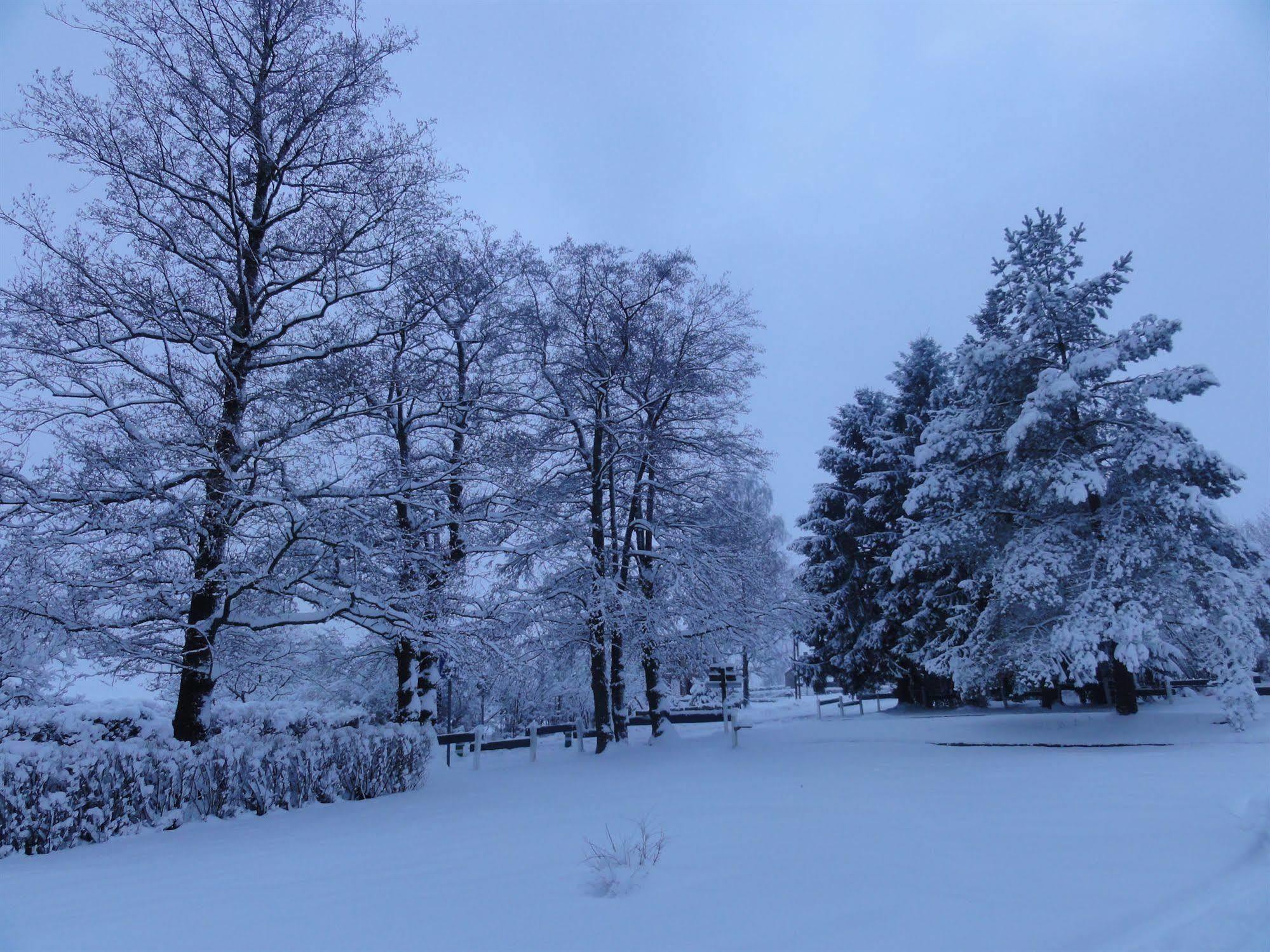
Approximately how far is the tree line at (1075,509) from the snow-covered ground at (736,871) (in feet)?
11.1

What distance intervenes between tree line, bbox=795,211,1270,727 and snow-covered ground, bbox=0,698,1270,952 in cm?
338

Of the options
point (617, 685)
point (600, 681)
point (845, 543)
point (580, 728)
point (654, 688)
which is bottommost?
point (580, 728)

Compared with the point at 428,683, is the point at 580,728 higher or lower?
lower

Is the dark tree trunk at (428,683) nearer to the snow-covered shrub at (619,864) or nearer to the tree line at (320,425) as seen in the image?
the tree line at (320,425)

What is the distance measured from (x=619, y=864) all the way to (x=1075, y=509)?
14.6 m

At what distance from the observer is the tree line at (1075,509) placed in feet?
43.3

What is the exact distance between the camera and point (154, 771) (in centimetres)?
832

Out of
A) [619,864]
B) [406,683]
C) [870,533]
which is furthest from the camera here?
[870,533]

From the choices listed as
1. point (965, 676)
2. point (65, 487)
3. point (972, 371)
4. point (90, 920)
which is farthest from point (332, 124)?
point (965, 676)

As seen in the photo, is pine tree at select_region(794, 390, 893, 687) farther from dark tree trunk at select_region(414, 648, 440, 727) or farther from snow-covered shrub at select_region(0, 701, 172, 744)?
snow-covered shrub at select_region(0, 701, 172, 744)

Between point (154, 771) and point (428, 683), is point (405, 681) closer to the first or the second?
point (428, 683)

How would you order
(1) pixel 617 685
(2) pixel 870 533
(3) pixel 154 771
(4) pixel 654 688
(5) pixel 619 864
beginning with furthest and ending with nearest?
(2) pixel 870 533
(4) pixel 654 688
(1) pixel 617 685
(3) pixel 154 771
(5) pixel 619 864

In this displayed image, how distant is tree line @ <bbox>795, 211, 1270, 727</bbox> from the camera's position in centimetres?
1320

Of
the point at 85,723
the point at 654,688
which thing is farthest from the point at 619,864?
the point at 654,688
